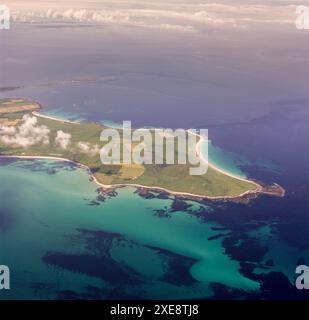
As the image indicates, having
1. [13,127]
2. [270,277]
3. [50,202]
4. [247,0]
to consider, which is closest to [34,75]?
[13,127]

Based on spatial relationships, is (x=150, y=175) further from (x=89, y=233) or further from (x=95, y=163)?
(x=89, y=233)

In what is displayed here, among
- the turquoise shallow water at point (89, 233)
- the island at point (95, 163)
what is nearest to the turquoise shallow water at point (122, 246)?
the turquoise shallow water at point (89, 233)

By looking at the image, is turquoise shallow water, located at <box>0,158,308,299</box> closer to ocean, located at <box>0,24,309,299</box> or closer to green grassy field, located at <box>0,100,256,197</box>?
ocean, located at <box>0,24,309,299</box>

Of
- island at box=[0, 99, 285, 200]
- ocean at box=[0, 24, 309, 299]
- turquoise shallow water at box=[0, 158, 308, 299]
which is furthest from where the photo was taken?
island at box=[0, 99, 285, 200]

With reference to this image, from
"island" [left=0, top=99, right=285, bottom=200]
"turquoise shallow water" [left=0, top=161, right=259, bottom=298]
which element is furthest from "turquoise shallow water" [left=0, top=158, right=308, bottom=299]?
"island" [left=0, top=99, right=285, bottom=200]

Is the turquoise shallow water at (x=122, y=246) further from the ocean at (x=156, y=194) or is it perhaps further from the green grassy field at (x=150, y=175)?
the green grassy field at (x=150, y=175)

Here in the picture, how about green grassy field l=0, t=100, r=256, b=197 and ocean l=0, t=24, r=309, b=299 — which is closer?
ocean l=0, t=24, r=309, b=299

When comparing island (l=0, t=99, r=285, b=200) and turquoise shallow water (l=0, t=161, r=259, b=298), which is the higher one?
island (l=0, t=99, r=285, b=200)
